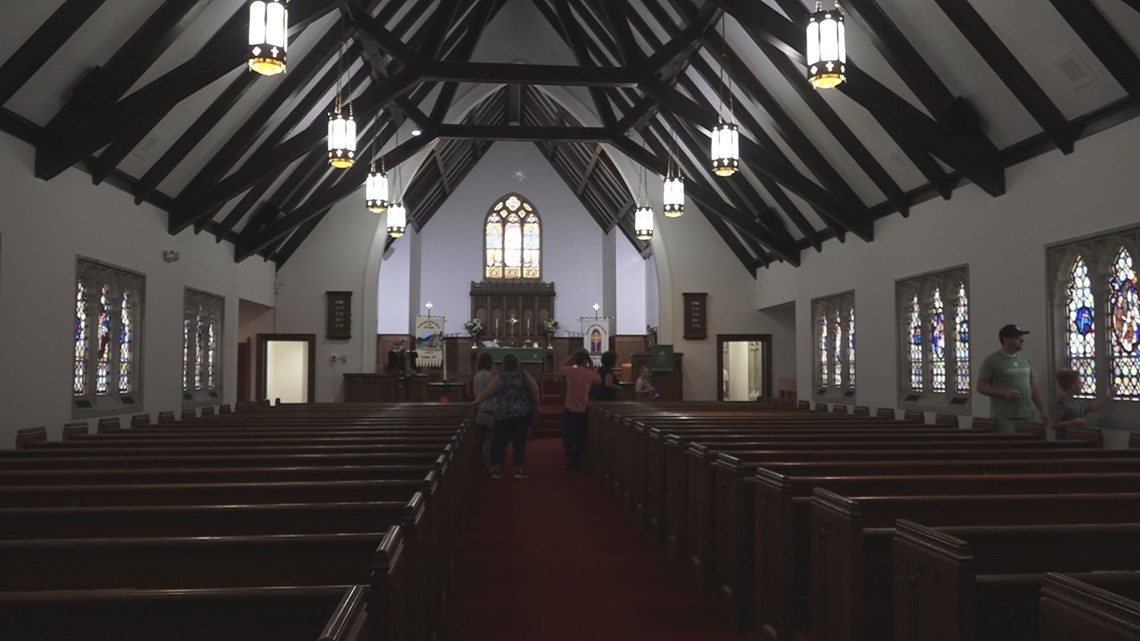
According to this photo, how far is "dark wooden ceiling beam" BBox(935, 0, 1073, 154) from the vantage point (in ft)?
24.6

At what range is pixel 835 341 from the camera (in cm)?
1387

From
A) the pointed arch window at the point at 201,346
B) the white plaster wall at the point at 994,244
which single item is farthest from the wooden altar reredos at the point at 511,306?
the white plaster wall at the point at 994,244

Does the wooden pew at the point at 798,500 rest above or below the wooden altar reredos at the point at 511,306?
below

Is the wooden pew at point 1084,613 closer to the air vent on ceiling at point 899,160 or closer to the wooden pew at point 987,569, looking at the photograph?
the wooden pew at point 987,569

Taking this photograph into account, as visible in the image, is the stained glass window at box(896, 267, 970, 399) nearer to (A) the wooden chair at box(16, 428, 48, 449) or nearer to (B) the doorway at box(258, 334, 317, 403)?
(A) the wooden chair at box(16, 428, 48, 449)

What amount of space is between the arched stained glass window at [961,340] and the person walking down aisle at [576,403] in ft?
14.3

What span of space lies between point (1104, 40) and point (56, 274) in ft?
31.5

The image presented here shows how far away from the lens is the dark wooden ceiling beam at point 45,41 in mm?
6730

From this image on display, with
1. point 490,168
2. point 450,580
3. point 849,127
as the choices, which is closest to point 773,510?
point 450,580

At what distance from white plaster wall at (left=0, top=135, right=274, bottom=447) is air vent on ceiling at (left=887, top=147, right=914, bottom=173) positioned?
364 inches

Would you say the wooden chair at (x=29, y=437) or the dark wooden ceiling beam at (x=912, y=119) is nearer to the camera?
the wooden chair at (x=29, y=437)

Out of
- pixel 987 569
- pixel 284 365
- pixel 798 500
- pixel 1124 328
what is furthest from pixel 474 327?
pixel 987 569

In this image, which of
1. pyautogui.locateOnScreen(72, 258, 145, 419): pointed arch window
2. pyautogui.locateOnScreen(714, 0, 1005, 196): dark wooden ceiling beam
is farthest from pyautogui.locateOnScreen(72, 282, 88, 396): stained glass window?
pyautogui.locateOnScreen(714, 0, 1005, 196): dark wooden ceiling beam

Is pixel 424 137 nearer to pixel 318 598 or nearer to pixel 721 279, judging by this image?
pixel 721 279
